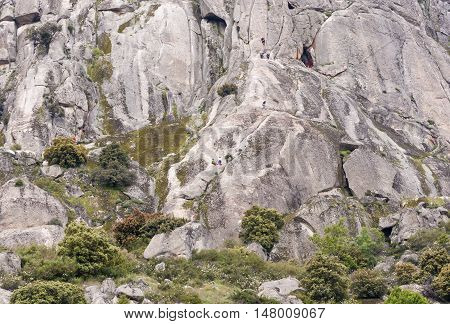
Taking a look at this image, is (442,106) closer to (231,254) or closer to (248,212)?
(248,212)

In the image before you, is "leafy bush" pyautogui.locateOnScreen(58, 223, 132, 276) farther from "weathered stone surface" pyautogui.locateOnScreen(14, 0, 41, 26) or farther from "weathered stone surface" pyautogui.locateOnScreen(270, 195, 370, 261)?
"weathered stone surface" pyautogui.locateOnScreen(14, 0, 41, 26)

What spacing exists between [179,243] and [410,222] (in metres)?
17.6

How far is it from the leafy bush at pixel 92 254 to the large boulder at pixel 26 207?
12516 millimetres

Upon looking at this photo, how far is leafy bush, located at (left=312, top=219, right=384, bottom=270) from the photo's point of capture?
164 ft

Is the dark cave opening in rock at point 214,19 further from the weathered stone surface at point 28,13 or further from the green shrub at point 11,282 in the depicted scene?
the green shrub at point 11,282

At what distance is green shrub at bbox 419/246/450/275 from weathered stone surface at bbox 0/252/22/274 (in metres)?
22.4

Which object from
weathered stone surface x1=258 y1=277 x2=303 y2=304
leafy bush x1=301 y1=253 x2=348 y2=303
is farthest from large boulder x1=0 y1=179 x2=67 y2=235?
leafy bush x1=301 y1=253 x2=348 y2=303

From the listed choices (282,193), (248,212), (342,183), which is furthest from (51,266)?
(342,183)

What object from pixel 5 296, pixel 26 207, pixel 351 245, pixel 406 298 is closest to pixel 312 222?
pixel 351 245

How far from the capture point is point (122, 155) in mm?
65500

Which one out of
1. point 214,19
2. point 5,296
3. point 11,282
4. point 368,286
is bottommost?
point 368,286

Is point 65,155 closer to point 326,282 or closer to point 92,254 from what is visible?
point 92,254

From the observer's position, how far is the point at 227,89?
72.4 metres

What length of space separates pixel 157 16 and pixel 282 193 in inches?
1275
